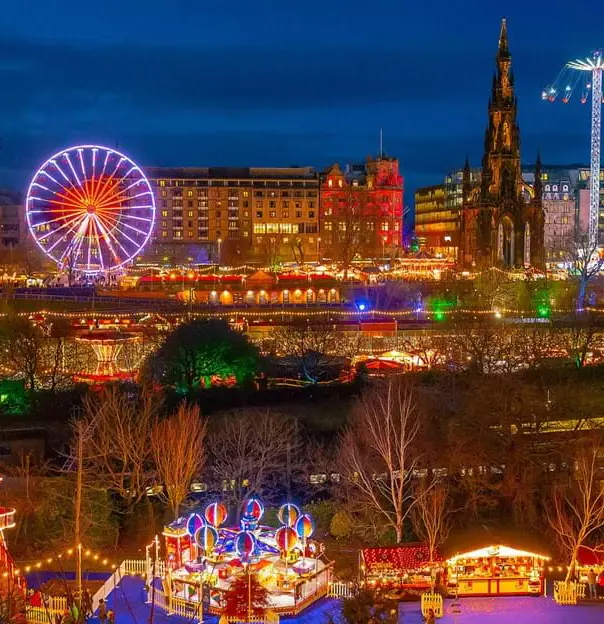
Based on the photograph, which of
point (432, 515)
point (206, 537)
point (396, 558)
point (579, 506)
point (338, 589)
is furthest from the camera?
point (579, 506)

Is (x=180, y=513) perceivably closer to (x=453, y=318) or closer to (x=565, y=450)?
(x=565, y=450)

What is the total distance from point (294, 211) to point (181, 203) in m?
14.0

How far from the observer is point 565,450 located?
1128 inches

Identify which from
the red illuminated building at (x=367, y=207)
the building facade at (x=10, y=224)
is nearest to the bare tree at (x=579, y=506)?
the red illuminated building at (x=367, y=207)

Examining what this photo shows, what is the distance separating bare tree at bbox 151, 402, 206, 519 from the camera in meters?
24.3

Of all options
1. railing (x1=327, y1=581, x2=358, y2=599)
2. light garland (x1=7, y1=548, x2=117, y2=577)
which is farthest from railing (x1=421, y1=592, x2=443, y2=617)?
light garland (x1=7, y1=548, x2=117, y2=577)

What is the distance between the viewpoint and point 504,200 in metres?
87.4

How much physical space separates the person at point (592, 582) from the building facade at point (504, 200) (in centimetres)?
6650

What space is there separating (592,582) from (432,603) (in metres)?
4.03

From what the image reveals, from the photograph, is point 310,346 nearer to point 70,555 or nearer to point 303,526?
point 70,555

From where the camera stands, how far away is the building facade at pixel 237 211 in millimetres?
115938

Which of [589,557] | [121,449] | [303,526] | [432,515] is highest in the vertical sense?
[121,449]

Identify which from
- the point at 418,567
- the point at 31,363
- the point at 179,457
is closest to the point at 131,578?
the point at 179,457

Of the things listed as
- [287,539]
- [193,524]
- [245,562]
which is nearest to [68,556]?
[193,524]
